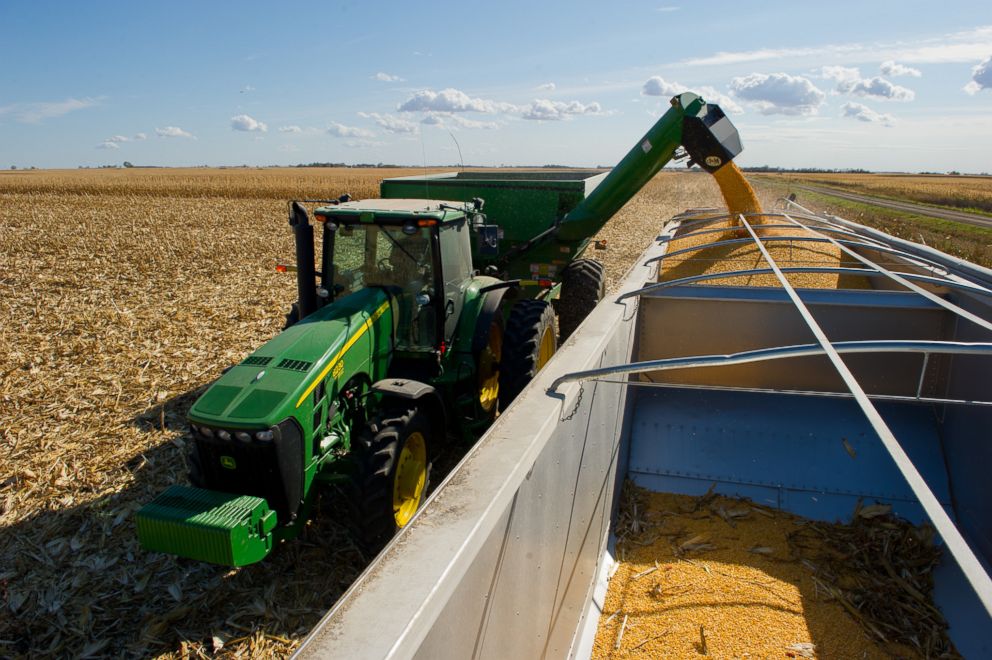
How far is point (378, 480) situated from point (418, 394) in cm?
59

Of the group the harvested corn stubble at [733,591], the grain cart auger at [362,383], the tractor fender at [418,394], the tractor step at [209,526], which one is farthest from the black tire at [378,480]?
the harvested corn stubble at [733,591]

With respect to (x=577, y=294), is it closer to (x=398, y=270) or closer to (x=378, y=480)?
(x=398, y=270)

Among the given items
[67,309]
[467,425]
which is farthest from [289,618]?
[67,309]

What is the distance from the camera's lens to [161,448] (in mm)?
5000

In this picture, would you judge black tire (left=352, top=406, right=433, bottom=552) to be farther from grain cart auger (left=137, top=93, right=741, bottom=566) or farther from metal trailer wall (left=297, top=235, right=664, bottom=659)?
metal trailer wall (left=297, top=235, right=664, bottom=659)

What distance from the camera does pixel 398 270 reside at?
4379mm

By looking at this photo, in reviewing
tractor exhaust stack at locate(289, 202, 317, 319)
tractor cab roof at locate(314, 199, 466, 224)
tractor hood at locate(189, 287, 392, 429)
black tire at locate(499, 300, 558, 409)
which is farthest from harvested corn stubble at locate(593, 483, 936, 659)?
tractor exhaust stack at locate(289, 202, 317, 319)

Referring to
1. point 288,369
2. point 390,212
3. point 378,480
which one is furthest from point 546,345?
point 288,369

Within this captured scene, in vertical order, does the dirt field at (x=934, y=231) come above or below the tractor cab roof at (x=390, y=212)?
below

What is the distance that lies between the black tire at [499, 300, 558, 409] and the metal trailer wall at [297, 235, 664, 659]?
3.49ft

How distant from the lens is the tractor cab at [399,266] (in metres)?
4.30

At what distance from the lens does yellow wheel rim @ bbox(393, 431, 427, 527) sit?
3.62 m

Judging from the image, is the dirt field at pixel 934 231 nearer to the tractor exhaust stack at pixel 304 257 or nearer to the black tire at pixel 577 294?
the black tire at pixel 577 294

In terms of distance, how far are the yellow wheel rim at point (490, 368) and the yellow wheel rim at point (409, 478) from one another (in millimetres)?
1062
